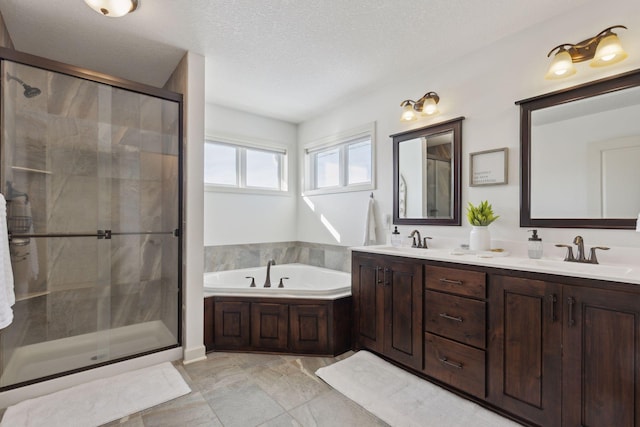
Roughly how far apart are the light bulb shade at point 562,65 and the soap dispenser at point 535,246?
1.02 m

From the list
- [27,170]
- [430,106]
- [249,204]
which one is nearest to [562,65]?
[430,106]

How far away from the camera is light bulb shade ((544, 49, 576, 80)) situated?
73.4 inches

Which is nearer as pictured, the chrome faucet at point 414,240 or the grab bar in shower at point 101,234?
the grab bar in shower at point 101,234

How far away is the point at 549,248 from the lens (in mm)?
2031

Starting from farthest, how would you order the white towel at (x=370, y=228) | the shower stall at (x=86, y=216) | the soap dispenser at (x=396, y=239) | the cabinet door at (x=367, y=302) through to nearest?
the white towel at (x=370, y=228) < the soap dispenser at (x=396, y=239) < the cabinet door at (x=367, y=302) < the shower stall at (x=86, y=216)

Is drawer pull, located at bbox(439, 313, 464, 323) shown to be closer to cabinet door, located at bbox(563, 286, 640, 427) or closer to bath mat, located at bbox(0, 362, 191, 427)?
cabinet door, located at bbox(563, 286, 640, 427)

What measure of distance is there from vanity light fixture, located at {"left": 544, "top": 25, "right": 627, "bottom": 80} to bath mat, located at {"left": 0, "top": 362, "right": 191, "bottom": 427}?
324 cm

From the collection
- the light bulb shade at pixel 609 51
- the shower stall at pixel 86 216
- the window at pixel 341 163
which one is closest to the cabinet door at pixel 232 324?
the shower stall at pixel 86 216

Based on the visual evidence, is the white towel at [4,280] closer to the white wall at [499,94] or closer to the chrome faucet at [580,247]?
the white wall at [499,94]

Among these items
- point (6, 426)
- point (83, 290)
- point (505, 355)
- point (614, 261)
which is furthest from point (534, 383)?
point (83, 290)

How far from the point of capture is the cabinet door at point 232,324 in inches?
106

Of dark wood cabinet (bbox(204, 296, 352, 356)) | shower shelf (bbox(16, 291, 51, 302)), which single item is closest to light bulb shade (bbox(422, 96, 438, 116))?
dark wood cabinet (bbox(204, 296, 352, 356))

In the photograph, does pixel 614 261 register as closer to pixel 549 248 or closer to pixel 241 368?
pixel 549 248

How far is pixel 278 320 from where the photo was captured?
265 centimetres
